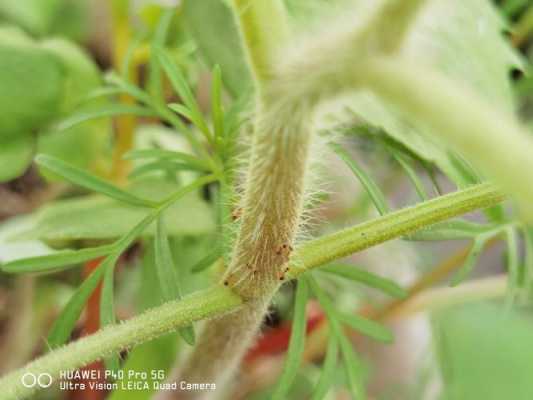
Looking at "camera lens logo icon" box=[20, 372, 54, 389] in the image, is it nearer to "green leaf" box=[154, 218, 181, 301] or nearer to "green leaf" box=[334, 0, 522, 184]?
"green leaf" box=[154, 218, 181, 301]

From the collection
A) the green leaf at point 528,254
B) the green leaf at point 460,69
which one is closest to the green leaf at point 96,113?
the green leaf at point 460,69

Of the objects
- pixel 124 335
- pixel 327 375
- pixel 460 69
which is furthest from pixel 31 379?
pixel 460 69

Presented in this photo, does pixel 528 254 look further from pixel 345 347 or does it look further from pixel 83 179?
pixel 83 179

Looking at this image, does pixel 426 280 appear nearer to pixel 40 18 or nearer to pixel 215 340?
pixel 215 340

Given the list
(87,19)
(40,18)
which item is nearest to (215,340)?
(40,18)

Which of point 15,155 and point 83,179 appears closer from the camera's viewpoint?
point 83,179
